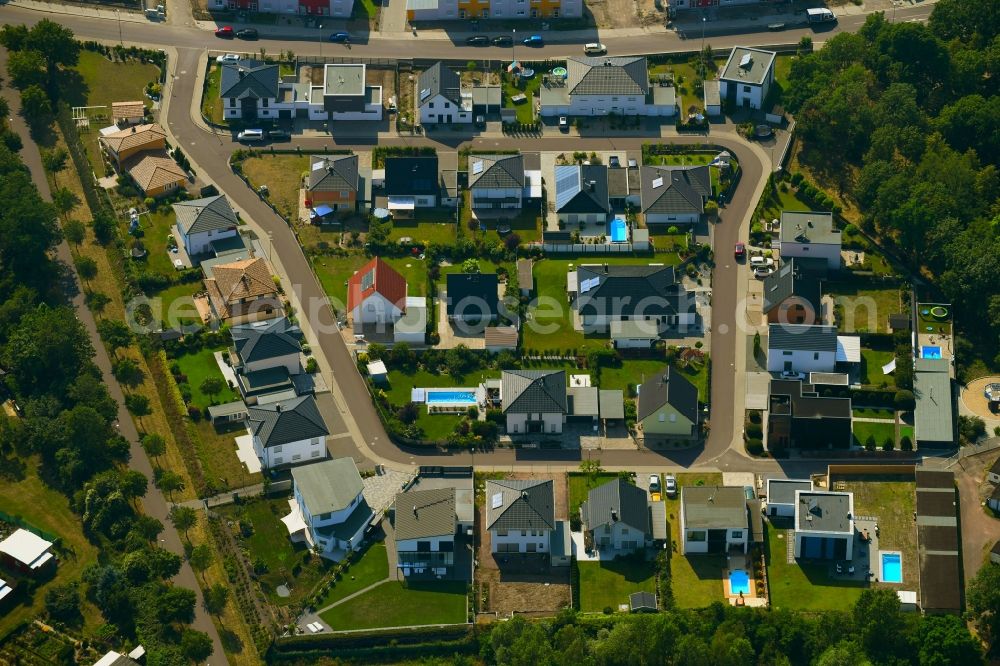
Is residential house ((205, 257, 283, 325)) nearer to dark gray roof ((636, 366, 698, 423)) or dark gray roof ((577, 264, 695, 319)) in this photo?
dark gray roof ((577, 264, 695, 319))

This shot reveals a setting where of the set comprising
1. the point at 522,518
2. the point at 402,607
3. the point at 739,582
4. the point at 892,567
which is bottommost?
the point at 402,607

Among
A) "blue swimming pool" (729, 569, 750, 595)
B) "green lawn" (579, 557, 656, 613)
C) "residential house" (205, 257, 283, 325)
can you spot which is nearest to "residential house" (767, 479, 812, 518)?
"blue swimming pool" (729, 569, 750, 595)

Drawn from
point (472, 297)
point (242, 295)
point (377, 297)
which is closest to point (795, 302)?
point (472, 297)

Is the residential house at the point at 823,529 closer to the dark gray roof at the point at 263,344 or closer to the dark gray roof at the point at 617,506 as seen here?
the dark gray roof at the point at 617,506

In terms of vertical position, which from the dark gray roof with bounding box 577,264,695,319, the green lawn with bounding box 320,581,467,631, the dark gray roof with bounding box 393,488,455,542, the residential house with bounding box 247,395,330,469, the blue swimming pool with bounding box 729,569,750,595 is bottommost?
the green lawn with bounding box 320,581,467,631

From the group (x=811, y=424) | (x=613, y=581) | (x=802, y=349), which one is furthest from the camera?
(x=802, y=349)

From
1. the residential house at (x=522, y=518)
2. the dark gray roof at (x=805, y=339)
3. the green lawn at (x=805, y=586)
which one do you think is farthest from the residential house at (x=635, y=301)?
the green lawn at (x=805, y=586)

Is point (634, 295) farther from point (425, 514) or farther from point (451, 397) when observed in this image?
point (425, 514)
